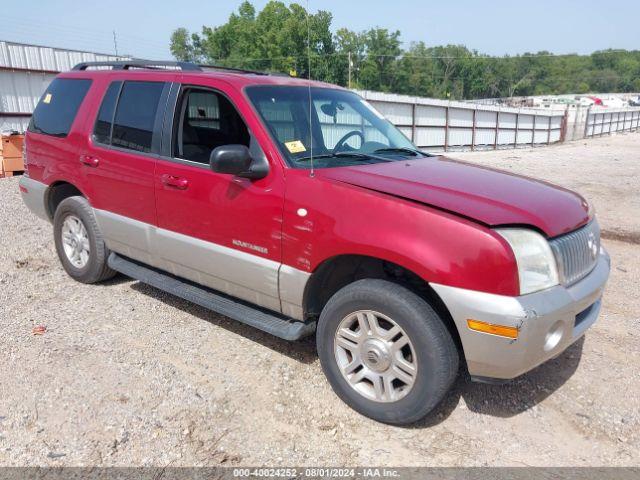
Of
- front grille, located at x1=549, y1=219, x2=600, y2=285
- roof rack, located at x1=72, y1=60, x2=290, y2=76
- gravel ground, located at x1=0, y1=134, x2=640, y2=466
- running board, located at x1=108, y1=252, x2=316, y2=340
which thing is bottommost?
gravel ground, located at x1=0, y1=134, x2=640, y2=466

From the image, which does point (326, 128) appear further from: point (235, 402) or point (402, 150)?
point (235, 402)

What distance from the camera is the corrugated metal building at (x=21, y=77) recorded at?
51.4 ft

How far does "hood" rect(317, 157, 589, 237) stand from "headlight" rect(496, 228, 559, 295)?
0.20 ft

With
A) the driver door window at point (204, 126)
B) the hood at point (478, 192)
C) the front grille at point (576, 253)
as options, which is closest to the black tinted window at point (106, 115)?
the driver door window at point (204, 126)

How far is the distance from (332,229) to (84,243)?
307 centimetres

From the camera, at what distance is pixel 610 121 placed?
49438 mm

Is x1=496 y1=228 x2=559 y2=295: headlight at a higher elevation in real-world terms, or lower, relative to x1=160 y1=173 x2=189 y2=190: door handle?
lower

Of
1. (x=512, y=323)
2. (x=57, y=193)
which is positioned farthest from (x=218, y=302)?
(x=57, y=193)

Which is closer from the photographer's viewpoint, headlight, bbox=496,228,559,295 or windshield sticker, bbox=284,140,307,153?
headlight, bbox=496,228,559,295

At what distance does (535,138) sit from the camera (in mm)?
36688

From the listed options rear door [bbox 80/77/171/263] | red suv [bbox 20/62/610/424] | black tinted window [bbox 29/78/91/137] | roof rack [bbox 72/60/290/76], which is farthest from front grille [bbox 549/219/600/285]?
black tinted window [bbox 29/78/91/137]

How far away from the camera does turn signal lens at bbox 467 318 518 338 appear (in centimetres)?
265

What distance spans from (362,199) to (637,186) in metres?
12.6

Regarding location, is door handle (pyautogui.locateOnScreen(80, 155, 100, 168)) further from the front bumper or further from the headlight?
the headlight
